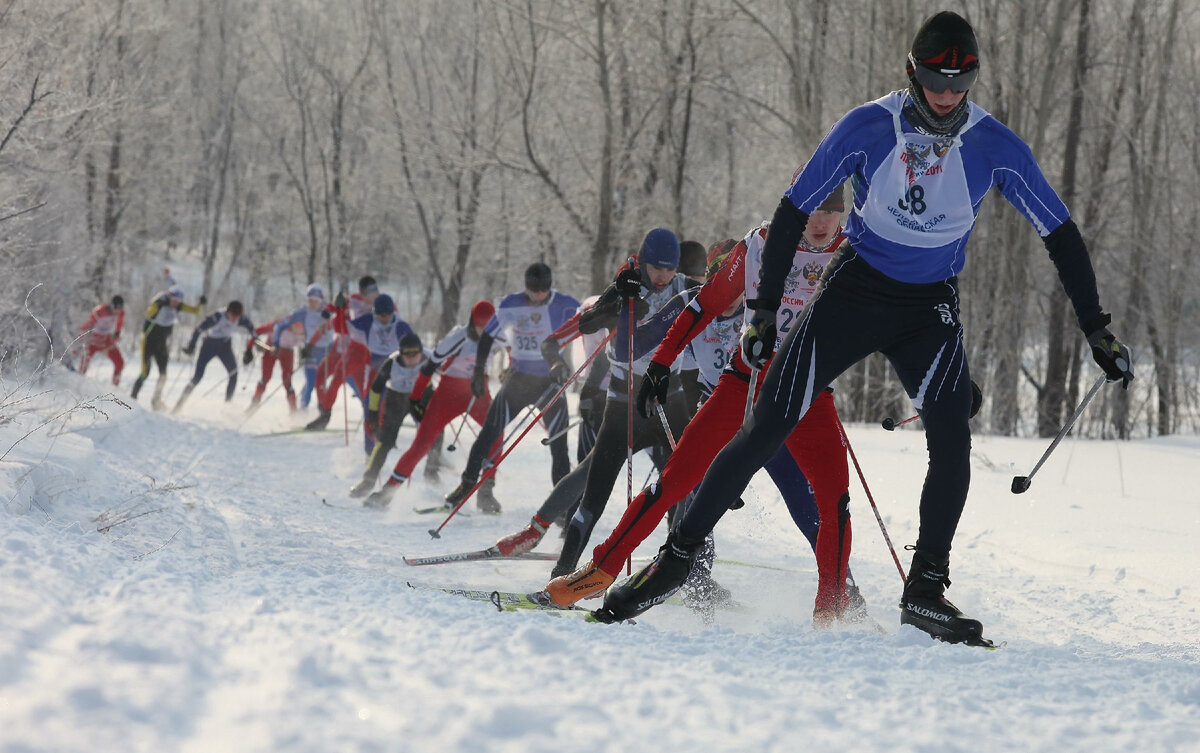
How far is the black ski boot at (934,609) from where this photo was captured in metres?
3.16

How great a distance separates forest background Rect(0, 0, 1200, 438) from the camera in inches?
549

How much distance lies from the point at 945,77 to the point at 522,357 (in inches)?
217

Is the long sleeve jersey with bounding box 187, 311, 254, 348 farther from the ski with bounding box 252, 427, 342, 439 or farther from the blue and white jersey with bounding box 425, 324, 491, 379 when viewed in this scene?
the blue and white jersey with bounding box 425, 324, 491, 379

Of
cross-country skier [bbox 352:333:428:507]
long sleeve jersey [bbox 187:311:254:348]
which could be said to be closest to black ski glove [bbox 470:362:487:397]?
cross-country skier [bbox 352:333:428:507]

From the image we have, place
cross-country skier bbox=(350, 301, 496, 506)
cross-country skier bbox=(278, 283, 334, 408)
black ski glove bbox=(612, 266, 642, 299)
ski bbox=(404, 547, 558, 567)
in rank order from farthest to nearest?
cross-country skier bbox=(278, 283, 334, 408) → cross-country skier bbox=(350, 301, 496, 506) → ski bbox=(404, 547, 558, 567) → black ski glove bbox=(612, 266, 642, 299)

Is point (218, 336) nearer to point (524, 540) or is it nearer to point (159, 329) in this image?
point (159, 329)

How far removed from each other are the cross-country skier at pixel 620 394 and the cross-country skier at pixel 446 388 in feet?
9.88

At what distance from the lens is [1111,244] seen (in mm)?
21156

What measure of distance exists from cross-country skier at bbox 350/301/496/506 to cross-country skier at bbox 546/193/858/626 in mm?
4782

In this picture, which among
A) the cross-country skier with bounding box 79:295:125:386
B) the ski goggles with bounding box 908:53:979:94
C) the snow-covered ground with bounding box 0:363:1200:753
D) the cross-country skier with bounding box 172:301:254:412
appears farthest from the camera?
the cross-country skier with bounding box 79:295:125:386

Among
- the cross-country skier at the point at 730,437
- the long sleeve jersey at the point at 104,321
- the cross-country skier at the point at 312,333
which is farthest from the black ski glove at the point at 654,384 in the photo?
the long sleeve jersey at the point at 104,321

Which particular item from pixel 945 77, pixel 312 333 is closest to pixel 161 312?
pixel 312 333

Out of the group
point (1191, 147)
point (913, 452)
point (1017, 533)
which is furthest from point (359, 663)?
point (1191, 147)

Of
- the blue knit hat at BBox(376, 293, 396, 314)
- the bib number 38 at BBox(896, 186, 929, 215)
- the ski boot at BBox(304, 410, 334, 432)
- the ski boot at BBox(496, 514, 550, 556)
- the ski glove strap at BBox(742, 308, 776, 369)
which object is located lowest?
the ski boot at BBox(496, 514, 550, 556)
